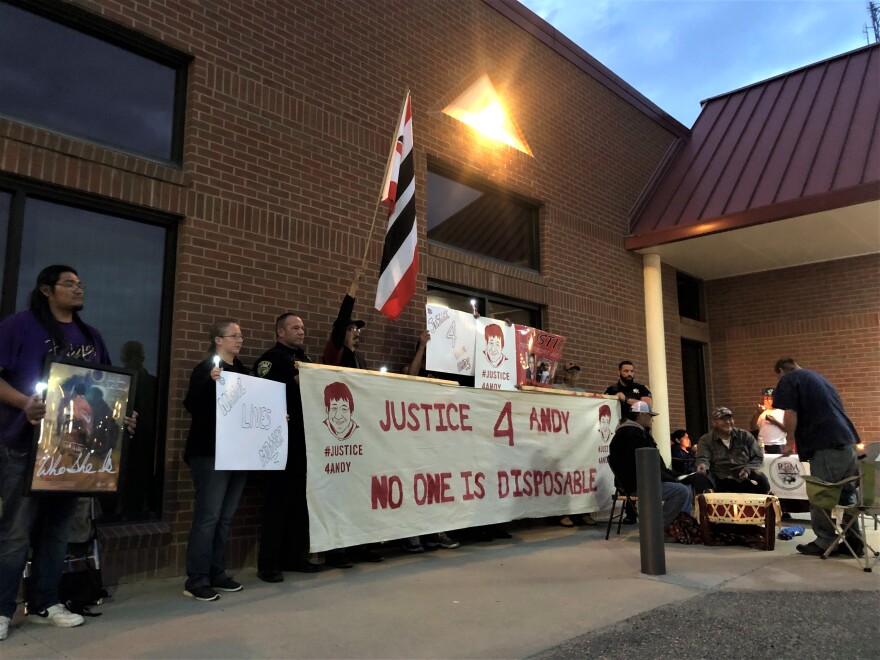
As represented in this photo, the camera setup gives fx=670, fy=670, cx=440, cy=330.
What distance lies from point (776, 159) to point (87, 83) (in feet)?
32.2

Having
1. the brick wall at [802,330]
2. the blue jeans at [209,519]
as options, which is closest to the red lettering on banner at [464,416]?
the blue jeans at [209,519]

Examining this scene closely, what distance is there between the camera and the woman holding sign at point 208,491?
4562 millimetres

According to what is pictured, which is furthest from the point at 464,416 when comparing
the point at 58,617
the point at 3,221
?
the point at 3,221

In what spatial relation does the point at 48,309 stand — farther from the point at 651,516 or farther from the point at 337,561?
the point at 651,516

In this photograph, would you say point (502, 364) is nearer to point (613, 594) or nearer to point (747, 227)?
point (613, 594)


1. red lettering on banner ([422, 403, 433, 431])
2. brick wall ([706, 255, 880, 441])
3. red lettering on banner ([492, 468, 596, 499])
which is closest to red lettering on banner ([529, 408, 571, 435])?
red lettering on banner ([492, 468, 596, 499])

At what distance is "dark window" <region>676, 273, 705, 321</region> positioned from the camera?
12961 millimetres

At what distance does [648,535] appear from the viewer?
530 centimetres

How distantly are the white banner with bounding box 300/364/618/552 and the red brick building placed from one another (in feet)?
2.62

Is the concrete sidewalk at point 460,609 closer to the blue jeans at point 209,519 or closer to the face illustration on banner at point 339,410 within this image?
the blue jeans at point 209,519

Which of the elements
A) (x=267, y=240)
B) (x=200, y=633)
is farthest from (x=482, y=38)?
(x=200, y=633)

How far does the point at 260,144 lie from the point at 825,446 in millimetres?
5885

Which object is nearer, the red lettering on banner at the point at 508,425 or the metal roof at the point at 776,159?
the red lettering on banner at the point at 508,425

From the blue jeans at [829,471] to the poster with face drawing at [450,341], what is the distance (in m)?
3.51
